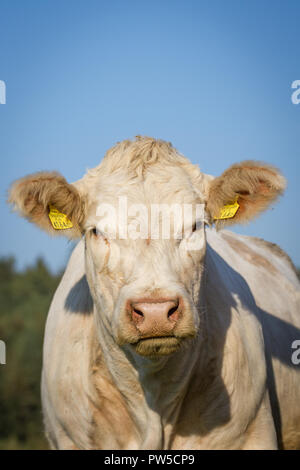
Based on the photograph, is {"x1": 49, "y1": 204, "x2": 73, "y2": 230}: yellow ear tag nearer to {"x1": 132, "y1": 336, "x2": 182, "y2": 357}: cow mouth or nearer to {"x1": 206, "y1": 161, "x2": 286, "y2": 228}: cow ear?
{"x1": 206, "y1": 161, "x2": 286, "y2": 228}: cow ear

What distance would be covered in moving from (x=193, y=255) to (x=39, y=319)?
113ft

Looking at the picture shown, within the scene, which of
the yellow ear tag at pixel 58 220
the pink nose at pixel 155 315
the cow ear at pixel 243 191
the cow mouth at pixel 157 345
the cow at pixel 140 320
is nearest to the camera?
the pink nose at pixel 155 315

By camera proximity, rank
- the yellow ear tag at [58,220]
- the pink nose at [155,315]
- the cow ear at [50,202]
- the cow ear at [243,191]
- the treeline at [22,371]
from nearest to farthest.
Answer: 1. the pink nose at [155,315]
2. the cow ear at [50,202]
3. the cow ear at [243,191]
4. the yellow ear tag at [58,220]
5. the treeline at [22,371]

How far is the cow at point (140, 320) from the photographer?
3.96m

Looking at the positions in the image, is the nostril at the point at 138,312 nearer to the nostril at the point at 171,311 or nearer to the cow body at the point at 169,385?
the nostril at the point at 171,311

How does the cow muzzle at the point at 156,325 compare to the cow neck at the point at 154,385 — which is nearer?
the cow muzzle at the point at 156,325

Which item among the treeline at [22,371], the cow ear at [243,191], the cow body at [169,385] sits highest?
the cow ear at [243,191]

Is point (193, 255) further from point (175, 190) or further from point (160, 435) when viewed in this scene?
point (160, 435)

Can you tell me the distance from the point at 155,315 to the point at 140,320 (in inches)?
4.5

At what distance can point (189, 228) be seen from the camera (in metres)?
4.15

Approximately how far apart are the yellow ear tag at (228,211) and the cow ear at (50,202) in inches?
36.7

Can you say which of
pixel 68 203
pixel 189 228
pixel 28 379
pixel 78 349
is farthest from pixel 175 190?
pixel 28 379

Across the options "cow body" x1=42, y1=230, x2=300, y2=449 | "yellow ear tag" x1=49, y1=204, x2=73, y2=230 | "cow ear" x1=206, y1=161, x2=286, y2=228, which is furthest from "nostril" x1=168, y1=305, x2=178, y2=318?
"yellow ear tag" x1=49, y1=204, x2=73, y2=230

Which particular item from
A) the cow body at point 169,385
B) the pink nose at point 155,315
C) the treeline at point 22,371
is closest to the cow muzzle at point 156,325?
the pink nose at point 155,315
